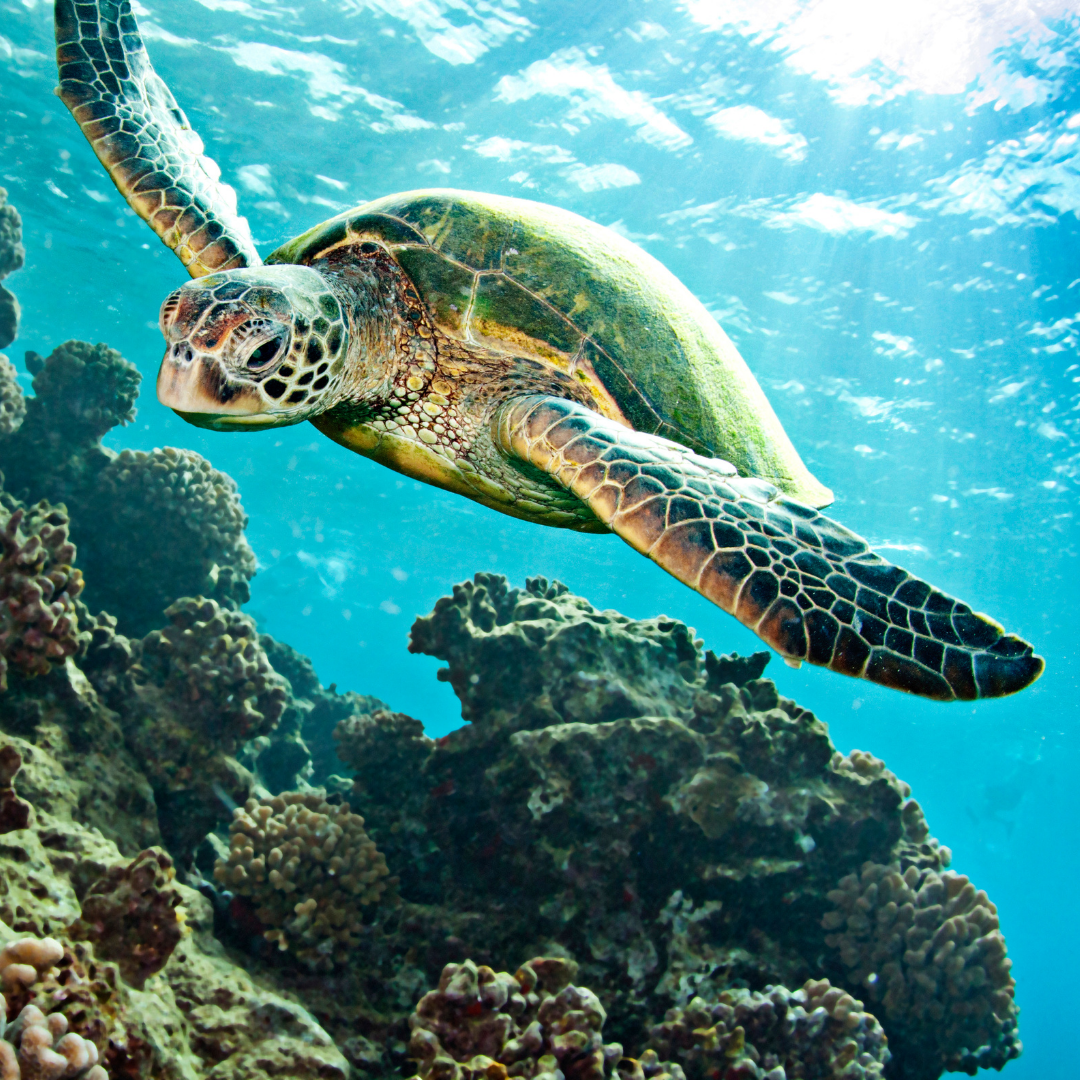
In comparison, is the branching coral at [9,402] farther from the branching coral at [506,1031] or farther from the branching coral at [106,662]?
the branching coral at [506,1031]

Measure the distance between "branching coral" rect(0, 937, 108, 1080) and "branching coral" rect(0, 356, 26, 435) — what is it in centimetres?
714

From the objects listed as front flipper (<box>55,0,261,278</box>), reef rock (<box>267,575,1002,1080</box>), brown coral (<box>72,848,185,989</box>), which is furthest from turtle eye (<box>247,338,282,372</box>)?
reef rock (<box>267,575,1002,1080</box>)

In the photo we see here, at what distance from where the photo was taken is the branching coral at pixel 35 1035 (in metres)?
1.66

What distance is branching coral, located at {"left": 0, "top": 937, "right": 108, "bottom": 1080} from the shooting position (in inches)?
65.3

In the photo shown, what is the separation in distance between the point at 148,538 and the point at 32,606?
354cm

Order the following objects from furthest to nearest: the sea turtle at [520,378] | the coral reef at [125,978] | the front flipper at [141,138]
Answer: the front flipper at [141,138], the coral reef at [125,978], the sea turtle at [520,378]

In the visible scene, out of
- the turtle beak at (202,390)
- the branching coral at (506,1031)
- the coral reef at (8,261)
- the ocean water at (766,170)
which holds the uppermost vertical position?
the ocean water at (766,170)

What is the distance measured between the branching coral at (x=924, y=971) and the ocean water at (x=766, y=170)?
10.8 metres

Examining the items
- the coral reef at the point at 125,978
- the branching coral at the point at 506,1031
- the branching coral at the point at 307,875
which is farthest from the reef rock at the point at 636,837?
the coral reef at the point at 125,978

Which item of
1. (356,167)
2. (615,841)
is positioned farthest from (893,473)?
(615,841)

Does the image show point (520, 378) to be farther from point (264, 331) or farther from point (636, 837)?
point (636, 837)

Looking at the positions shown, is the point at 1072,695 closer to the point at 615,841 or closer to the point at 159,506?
the point at 615,841

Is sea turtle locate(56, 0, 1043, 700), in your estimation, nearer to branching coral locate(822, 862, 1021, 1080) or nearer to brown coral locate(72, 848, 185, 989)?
brown coral locate(72, 848, 185, 989)

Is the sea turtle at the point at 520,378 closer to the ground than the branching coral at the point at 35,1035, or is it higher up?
higher up
